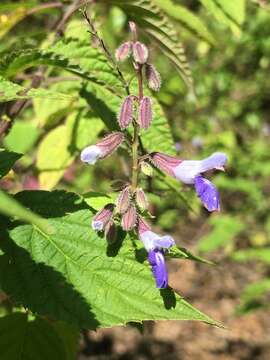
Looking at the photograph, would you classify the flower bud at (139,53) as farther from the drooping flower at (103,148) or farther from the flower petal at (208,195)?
the flower petal at (208,195)

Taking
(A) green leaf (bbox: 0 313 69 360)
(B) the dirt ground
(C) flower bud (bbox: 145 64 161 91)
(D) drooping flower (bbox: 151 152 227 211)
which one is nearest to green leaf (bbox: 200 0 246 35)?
(C) flower bud (bbox: 145 64 161 91)

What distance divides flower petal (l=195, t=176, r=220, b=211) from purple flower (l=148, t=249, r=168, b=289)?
0.57 ft

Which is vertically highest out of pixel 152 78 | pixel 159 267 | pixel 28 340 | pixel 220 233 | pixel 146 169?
pixel 152 78

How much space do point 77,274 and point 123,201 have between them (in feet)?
0.67

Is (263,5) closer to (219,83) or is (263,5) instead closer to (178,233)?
(178,233)

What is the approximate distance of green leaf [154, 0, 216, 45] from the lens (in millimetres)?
2264

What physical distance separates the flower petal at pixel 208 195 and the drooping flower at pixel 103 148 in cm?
23

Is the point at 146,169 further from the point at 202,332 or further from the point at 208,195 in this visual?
the point at 202,332

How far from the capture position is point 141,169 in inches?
63.6

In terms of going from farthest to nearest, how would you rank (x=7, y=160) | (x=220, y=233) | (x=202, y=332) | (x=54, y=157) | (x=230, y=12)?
(x=202, y=332), (x=220, y=233), (x=54, y=157), (x=230, y=12), (x=7, y=160)

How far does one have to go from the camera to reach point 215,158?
173 centimetres

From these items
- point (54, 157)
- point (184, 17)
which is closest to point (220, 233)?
point (54, 157)

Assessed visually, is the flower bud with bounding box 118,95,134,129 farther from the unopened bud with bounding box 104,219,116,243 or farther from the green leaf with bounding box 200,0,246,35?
the green leaf with bounding box 200,0,246,35

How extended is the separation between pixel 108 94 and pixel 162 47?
28 cm
